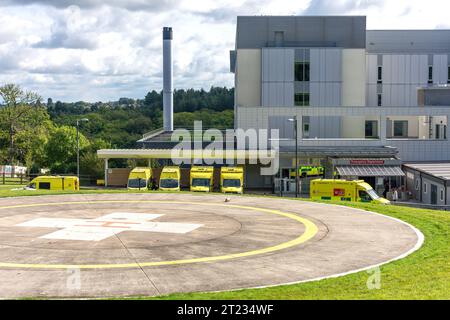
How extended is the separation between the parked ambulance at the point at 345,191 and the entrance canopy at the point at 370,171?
1201cm

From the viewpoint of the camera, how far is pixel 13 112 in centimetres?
8350

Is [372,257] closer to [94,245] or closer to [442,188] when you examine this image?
[94,245]

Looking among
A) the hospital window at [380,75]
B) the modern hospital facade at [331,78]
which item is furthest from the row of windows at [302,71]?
the hospital window at [380,75]

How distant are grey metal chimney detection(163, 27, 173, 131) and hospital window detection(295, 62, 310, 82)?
29.2 m

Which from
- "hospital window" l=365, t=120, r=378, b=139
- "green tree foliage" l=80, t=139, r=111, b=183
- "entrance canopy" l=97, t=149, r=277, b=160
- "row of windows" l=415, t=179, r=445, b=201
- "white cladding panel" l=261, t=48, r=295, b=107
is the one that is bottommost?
"row of windows" l=415, t=179, r=445, b=201

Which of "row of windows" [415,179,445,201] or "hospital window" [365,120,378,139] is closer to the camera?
"row of windows" [415,179,445,201]

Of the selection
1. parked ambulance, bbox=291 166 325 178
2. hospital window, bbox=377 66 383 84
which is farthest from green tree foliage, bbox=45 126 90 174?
hospital window, bbox=377 66 383 84

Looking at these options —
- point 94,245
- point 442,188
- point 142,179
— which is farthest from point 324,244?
point 142,179

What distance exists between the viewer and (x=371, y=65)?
3209 inches

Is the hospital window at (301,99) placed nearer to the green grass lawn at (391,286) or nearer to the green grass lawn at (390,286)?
the green grass lawn at (391,286)

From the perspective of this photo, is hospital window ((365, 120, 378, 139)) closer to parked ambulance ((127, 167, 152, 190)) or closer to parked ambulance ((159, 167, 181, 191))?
parked ambulance ((159, 167, 181, 191))

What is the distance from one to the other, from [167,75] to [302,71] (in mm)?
29941

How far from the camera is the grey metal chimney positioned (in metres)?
96.2

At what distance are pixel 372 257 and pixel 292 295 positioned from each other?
20.2ft
